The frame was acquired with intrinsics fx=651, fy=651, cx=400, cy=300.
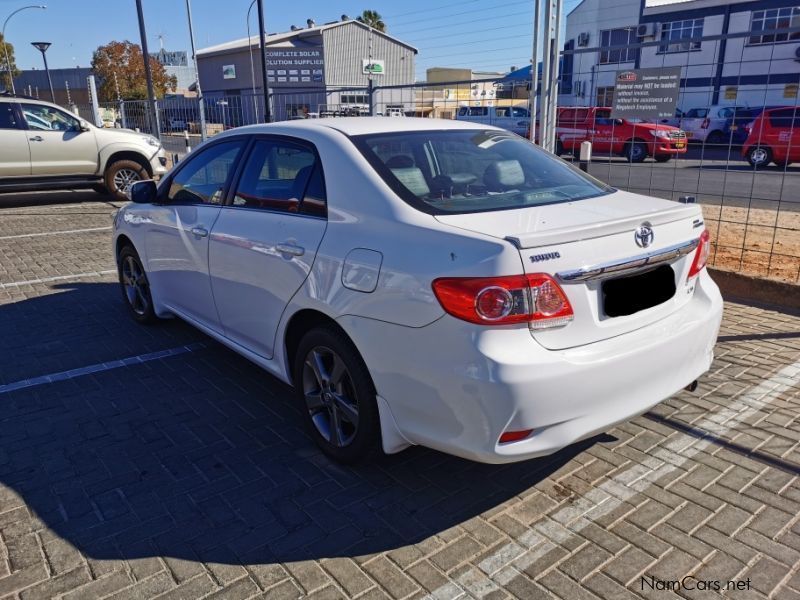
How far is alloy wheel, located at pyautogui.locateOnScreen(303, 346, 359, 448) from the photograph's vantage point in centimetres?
318

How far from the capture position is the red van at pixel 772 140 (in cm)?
817

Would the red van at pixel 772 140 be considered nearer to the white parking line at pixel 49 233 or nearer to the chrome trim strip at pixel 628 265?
the chrome trim strip at pixel 628 265

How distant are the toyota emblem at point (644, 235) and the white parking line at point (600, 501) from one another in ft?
3.91

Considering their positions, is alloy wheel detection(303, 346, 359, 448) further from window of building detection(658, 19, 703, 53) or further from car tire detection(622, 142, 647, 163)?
window of building detection(658, 19, 703, 53)

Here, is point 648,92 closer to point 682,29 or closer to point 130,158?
point 130,158

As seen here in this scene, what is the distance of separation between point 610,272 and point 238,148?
2533 millimetres

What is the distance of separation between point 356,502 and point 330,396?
1.78 feet

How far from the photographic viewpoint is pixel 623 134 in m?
8.48

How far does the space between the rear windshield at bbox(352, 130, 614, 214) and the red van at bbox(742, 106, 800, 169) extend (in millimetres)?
5421


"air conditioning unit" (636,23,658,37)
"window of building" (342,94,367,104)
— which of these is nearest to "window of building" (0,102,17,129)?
"window of building" (342,94,367,104)

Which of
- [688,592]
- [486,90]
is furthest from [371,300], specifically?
[486,90]

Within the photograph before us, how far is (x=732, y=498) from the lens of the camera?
120 inches

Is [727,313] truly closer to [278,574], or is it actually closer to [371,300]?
[371,300]

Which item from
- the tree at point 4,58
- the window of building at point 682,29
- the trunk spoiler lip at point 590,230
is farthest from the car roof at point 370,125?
the tree at point 4,58
